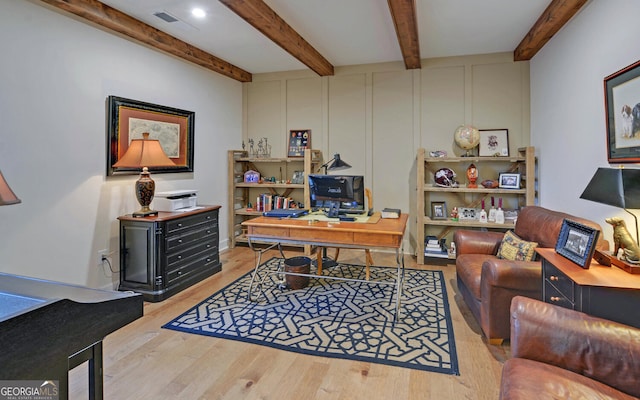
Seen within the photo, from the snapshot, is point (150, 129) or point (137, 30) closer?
point (137, 30)

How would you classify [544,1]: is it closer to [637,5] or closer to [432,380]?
[637,5]

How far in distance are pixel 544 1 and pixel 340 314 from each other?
11.0 ft

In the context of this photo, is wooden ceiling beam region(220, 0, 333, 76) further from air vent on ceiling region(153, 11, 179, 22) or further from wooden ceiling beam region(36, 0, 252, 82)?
wooden ceiling beam region(36, 0, 252, 82)

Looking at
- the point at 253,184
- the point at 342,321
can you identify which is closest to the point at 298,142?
the point at 253,184

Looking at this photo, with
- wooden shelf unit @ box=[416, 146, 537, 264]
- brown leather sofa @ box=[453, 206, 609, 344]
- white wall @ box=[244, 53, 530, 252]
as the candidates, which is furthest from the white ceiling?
brown leather sofa @ box=[453, 206, 609, 344]

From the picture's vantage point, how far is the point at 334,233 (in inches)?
120

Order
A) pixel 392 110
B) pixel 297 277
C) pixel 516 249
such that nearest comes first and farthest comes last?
pixel 516 249 → pixel 297 277 → pixel 392 110

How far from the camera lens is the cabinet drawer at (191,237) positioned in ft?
11.9

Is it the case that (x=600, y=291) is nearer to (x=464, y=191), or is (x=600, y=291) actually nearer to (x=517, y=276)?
(x=517, y=276)

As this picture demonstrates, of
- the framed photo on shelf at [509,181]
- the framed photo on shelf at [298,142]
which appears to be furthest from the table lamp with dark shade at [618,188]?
the framed photo on shelf at [298,142]

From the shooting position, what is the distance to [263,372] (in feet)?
7.45

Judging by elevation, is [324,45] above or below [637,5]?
above

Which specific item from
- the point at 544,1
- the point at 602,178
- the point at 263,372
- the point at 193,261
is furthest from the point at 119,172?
the point at 544,1

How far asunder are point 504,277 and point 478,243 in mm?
1073
